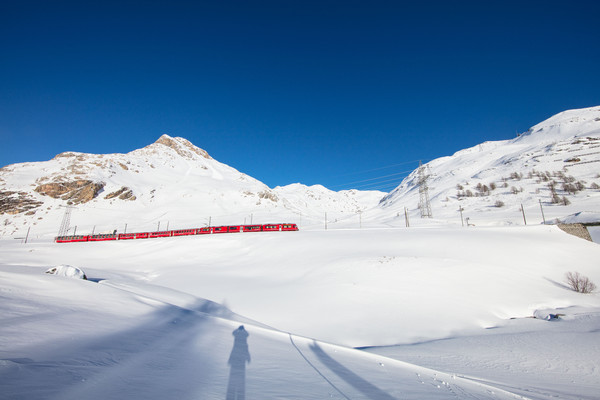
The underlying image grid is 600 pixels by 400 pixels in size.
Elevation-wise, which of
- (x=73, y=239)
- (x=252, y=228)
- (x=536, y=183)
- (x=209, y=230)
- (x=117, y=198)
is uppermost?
(x=536, y=183)

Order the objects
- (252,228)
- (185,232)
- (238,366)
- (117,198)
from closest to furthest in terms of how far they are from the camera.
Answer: (238,366) → (252,228) → (185,232) → (117,198)

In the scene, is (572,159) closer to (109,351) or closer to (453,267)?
(453,267)

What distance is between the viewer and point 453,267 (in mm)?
17703

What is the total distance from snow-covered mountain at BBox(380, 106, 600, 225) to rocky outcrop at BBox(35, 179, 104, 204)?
3838 inches

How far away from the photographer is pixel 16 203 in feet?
221

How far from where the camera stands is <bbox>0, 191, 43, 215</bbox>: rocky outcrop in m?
65.7

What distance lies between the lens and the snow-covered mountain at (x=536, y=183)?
191 feet

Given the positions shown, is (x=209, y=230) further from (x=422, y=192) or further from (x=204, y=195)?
(x=422, y=192)

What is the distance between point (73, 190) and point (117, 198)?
1366 cm

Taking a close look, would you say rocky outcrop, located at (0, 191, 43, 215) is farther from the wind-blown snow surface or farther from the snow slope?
the wind-blown snow surface

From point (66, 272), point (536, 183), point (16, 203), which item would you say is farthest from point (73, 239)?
point (536, 183)

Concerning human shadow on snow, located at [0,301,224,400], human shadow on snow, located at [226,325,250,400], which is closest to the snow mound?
human shadow on snow, located at [0,301,224,400]

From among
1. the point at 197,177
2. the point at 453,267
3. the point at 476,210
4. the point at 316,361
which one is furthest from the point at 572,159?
the point at 197,177

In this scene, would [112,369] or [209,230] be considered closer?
[112,369]
